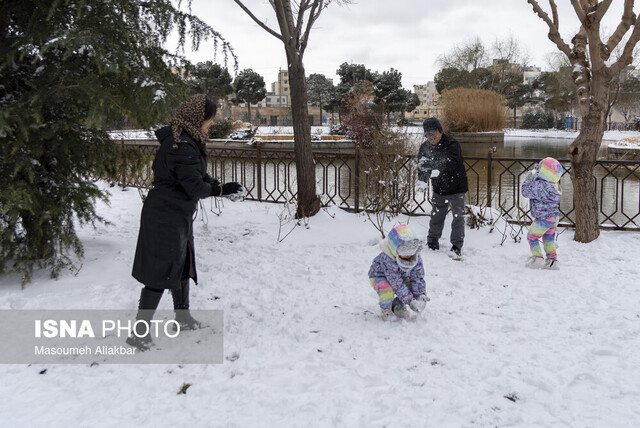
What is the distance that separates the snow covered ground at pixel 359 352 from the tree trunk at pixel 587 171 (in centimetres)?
60

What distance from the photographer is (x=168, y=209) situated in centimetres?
307

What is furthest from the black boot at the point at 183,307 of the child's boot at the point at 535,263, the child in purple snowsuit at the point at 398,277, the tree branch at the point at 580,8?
the tree branch at the point at 580,8

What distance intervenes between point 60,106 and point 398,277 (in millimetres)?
3213

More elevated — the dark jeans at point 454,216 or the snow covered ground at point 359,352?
the dark jeans at point 454,216

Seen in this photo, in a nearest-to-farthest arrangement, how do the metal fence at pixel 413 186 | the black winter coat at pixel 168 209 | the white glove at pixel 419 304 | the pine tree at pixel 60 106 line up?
1. the black winter coat at pixel 168 209
2. the white glove at pixel 419 304
3. the pine tree at pixel 60 106
4. the metal fence at pixel 413 186

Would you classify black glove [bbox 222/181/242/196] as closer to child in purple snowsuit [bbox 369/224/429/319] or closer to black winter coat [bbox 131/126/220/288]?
black winter coat [bbox 131/126/220/288]

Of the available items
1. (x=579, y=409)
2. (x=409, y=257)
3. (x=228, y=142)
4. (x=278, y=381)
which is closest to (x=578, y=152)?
(x=409, y=257)

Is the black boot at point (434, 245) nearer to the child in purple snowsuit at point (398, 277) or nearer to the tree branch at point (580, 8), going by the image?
the child in purple snowsuit at point (398, 277)

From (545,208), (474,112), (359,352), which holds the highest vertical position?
(474,112)

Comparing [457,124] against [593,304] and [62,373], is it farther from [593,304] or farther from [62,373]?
[62,373]

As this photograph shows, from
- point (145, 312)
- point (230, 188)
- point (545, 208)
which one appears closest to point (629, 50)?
point (545, 208)

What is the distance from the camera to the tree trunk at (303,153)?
23.2ft

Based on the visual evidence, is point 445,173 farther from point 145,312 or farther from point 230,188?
point 145,312

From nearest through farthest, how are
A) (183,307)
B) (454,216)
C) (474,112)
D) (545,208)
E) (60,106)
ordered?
(183,307)
(60,106)
(545,208)
(454,216)
(474,112)
